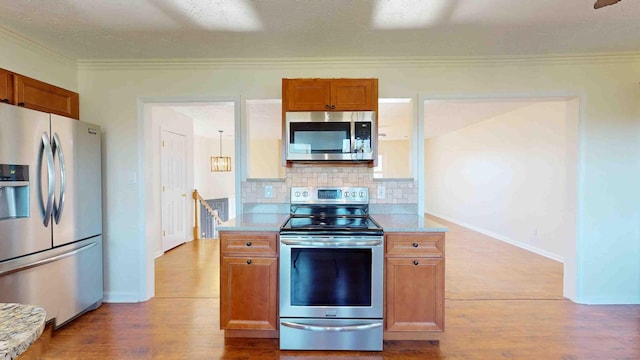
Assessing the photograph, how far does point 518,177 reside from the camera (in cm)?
505

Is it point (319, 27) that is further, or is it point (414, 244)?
point (319, 27)

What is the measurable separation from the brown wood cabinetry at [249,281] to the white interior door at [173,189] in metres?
3.10

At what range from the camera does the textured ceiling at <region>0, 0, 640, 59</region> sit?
6.58ft

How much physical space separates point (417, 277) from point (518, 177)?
402 centimetres

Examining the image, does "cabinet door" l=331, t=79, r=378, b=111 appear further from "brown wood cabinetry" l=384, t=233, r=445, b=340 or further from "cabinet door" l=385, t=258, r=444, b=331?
"cabinet door" l=385, t=258, r=444, b=331

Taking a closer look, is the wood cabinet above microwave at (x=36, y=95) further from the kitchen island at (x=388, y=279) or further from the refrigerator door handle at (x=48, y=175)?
the kitchen island at (x=388, y=279)

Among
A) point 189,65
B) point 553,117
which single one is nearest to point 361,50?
point 189,65

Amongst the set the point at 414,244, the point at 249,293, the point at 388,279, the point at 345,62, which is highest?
the point at 345,62

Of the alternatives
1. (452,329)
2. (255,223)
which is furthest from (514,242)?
(255,223)

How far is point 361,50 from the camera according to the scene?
268cm

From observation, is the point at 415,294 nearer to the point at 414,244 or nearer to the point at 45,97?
the point at 414,244

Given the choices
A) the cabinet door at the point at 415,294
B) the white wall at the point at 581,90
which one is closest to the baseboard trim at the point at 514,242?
the white wall at the point at 581,90

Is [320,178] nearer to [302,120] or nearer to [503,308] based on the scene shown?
[302,120]

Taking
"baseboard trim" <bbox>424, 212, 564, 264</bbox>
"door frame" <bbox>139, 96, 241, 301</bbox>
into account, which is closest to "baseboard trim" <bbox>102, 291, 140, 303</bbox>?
"door frame" <bbox>139, 96, 241, 301</bbox>
